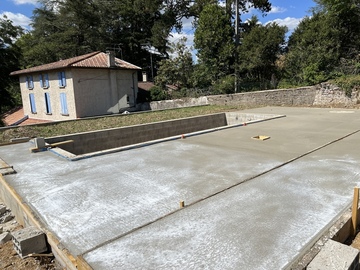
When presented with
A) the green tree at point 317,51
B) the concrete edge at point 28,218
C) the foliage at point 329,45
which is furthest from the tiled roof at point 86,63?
the concrete edge at point 28,218

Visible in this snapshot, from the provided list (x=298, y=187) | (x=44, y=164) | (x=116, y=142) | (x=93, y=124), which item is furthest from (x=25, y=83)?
(x=298, y=187)

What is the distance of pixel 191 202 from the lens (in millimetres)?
3277

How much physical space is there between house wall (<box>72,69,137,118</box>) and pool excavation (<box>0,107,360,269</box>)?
10.7 metres

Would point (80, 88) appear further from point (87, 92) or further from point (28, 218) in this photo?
point (28, 218)

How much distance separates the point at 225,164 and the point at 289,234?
2.39 m

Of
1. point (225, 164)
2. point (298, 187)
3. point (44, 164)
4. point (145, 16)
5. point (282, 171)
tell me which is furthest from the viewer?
point (145, 16)

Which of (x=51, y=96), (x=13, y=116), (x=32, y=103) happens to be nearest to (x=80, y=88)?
(x=51, y=96)

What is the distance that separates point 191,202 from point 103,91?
1579 cm

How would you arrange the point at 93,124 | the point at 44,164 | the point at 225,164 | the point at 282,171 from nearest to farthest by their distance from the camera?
1. the point at 282,171
2. the point at 225,164
3. the point at 44,164
4. the point at 93,124

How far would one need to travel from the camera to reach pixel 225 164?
4.84 meters

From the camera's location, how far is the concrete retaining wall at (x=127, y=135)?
812 cm

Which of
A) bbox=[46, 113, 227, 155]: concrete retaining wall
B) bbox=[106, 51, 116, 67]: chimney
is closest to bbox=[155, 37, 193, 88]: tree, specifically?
bbox=[106, 51, 116, 67]: chimney

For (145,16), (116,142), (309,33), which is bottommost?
Answer: (116,142)

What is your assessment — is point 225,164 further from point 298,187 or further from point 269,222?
point 269,222
